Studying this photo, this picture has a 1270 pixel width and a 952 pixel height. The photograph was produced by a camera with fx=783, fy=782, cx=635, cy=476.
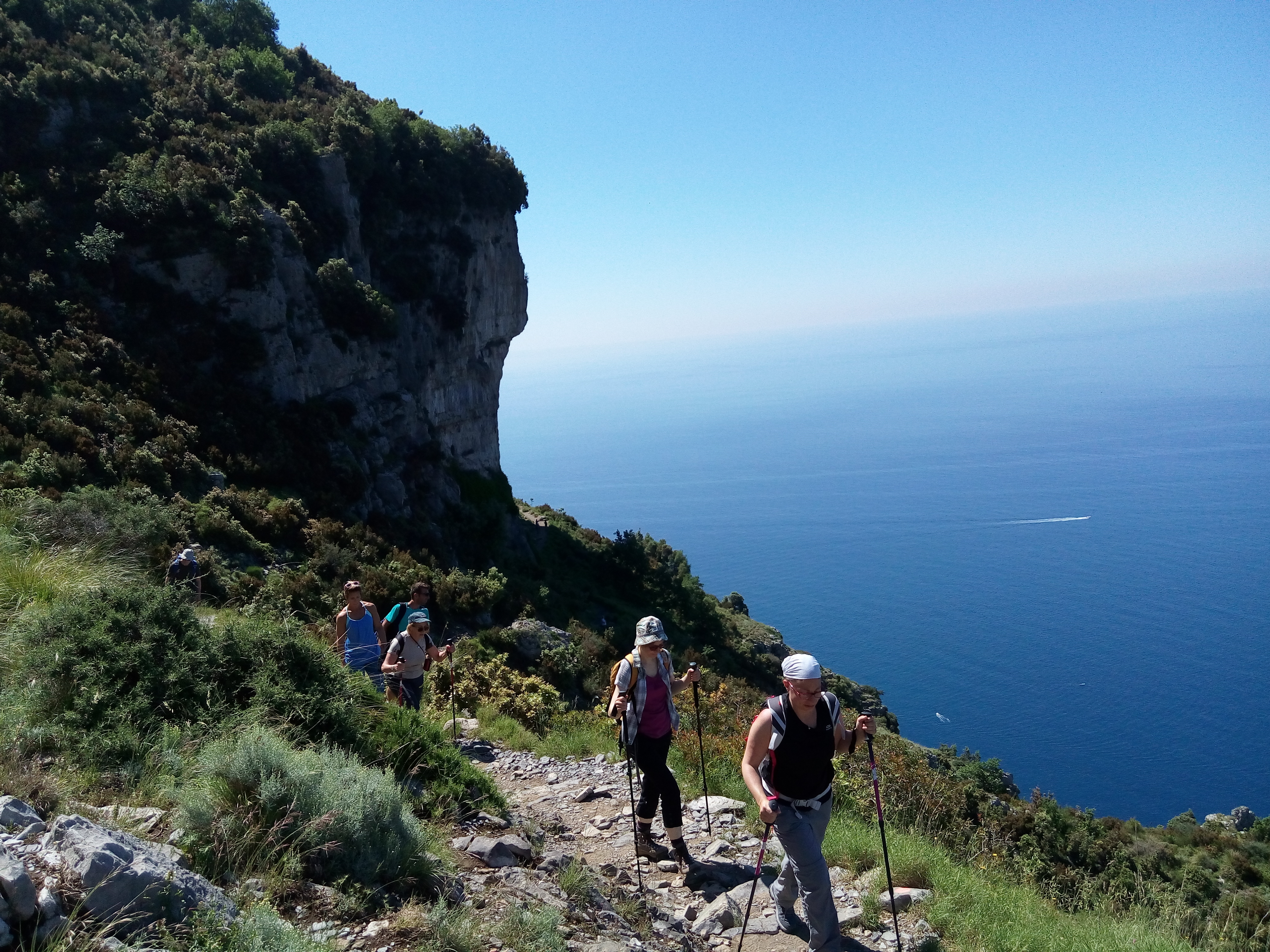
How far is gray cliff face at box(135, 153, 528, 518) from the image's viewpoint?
23.1 m

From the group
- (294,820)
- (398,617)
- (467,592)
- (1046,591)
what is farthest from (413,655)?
(1046,591)

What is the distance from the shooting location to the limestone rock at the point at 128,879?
3031mm

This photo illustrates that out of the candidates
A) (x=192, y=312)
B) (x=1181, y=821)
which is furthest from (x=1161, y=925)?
(x=1181, y=821)

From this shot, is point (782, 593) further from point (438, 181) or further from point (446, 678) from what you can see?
point (446, 678)

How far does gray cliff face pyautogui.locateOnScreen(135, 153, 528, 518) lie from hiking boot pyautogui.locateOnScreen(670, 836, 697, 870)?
59.4ft

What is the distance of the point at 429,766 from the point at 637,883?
1808mm

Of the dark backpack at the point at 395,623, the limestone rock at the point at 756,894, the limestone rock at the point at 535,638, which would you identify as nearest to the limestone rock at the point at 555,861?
the limestone rock at the point at 756,894

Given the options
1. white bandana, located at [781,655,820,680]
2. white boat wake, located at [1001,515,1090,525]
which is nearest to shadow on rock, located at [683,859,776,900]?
white bandana, located at [781,655,820,680]

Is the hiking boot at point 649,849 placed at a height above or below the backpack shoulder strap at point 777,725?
below

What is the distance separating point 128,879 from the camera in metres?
3.10

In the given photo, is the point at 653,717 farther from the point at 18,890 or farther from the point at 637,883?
the point at 18,890

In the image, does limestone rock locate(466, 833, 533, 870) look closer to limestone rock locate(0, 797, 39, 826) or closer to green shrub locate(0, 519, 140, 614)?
limestone rock locate(0, 797, 39, 826)

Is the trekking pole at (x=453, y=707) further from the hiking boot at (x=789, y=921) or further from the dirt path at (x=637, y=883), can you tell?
the hiking boot at (x=789, y=921)

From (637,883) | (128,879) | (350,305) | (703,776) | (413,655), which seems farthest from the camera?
(350,305)
